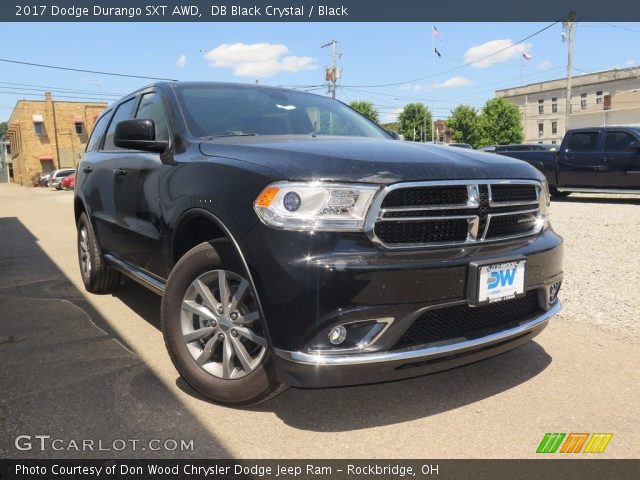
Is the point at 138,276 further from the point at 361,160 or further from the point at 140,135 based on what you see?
the point at 361,160

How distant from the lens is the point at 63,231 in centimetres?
1086

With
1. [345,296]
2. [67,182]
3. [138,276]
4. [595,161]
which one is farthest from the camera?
[67,182]

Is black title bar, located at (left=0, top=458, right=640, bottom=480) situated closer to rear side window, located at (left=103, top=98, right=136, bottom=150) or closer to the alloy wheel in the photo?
the alloy wheel

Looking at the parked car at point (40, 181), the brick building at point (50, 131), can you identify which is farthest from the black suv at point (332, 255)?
the brick building at point (50, 131)

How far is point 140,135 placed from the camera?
3.22 meters

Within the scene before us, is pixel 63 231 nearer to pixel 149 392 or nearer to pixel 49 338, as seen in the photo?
pixel 49 338

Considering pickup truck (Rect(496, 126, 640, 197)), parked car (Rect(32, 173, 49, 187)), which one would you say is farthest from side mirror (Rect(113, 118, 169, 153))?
parked car (Rect(32, 173, 49, 187))

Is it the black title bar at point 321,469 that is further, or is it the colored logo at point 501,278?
the colored logo at point 501,278

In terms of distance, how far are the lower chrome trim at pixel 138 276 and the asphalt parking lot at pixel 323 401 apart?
0.45m

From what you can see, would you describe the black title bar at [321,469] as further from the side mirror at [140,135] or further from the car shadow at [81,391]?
the side mirror at [140,135]

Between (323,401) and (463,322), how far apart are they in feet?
2.95

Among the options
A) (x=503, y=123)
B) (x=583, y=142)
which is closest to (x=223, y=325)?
(x=583, y=142)

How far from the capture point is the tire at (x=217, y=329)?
8.42 ft

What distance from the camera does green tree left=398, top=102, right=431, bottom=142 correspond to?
8169 centimetres
